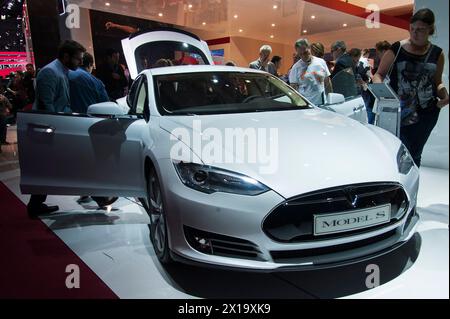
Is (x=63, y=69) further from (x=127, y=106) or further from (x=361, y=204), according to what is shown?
(x=361, y=204)

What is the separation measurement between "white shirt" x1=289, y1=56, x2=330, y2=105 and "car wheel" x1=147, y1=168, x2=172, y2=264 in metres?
2.67

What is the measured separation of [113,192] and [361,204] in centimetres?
180

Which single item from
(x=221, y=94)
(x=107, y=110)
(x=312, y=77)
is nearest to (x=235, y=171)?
(x=221, y=94)

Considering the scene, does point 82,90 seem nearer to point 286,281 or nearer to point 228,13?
point 286,281

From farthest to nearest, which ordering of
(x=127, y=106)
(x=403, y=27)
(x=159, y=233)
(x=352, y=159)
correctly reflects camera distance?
(x=403, y=27), (x=127, y=106), (x=159, y=233), (x=352, y=159)

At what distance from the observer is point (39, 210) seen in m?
3.39

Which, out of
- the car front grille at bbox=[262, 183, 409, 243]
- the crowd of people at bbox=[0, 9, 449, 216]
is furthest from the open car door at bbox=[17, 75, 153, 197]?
the car front grille at bbox=[262, 183, 409, 243]

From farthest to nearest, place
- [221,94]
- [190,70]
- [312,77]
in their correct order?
[312,77], [190,70], [221,94]

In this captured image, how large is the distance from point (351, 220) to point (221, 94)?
1467 mm

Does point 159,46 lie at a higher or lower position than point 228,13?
lower

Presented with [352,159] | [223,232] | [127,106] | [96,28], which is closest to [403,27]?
[96,28]

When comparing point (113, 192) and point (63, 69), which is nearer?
point (113, 192)

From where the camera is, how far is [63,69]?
3477 mm

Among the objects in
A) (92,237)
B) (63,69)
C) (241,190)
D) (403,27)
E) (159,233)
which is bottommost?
(92,237)
